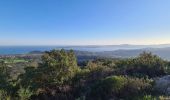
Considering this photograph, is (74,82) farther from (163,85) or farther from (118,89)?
(163,85)

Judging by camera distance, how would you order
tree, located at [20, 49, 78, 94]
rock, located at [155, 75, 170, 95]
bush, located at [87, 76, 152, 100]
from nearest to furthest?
rock, located at [155, 75, 170, 95]
bush, located at [87, 76, 152, 100]
tree, located at [20, 49, 78, 94]

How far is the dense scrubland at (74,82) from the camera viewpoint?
10.1m

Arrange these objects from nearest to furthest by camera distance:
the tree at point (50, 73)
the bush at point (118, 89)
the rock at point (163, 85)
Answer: the rock at point (163, 85) → the bush at point (118, 89) → the tree at point (50, 73)

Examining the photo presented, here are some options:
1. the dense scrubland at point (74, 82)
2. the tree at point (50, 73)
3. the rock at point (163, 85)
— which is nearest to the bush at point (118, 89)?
the dense scrubland at point (74, 82)

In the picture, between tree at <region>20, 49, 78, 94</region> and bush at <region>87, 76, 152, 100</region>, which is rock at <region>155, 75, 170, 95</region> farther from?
tree at <region>20, 49, 78, 94</region>

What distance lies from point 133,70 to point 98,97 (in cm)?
422

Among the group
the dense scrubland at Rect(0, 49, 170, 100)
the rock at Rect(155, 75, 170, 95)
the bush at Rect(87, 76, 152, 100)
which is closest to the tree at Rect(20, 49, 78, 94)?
the dense scrubland at Rect(0, 49, 170, 100)

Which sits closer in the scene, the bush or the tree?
the bush

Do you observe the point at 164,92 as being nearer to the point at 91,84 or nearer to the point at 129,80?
the point at 129,80

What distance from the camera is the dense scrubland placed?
1008 cm

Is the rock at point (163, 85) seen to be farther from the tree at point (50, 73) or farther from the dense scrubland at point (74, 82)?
the tree at point (50, 73)

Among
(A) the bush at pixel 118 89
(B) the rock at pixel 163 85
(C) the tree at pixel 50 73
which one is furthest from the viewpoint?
(C) the tree at pixel 50 73

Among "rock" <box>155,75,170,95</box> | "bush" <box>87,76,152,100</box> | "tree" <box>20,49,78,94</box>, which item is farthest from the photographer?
"tree" <box>20,49,78,94</box>

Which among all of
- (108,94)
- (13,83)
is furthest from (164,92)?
(13,83)
